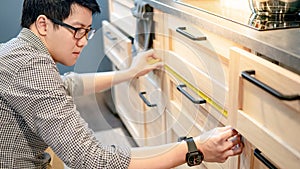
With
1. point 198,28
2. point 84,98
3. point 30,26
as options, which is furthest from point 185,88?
point 30,26

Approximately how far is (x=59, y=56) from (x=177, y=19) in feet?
1.50

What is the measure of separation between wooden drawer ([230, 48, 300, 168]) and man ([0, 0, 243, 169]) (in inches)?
4.2

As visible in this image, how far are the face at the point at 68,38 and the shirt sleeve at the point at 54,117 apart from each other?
0.38ft

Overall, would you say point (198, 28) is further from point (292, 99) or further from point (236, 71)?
point (292, 99)

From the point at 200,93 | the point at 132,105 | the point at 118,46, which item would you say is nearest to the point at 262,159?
the point at 200,93

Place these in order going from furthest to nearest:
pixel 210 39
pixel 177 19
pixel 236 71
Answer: pixel 177 19 → pixel 210 39 → pixel 236 71

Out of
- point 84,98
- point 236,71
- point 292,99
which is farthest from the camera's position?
point 84,98

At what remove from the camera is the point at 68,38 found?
1069 mm

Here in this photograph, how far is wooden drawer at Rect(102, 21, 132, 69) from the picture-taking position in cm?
183

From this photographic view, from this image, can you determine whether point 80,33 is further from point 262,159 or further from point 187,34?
point 262,159

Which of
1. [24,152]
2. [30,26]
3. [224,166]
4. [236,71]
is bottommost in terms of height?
[224,166]

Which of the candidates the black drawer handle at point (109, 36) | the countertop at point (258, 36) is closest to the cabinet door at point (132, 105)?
the black drawer handle at point (109, 36)

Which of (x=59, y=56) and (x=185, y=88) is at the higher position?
(x=59, y=56)

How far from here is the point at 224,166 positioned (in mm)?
1210
